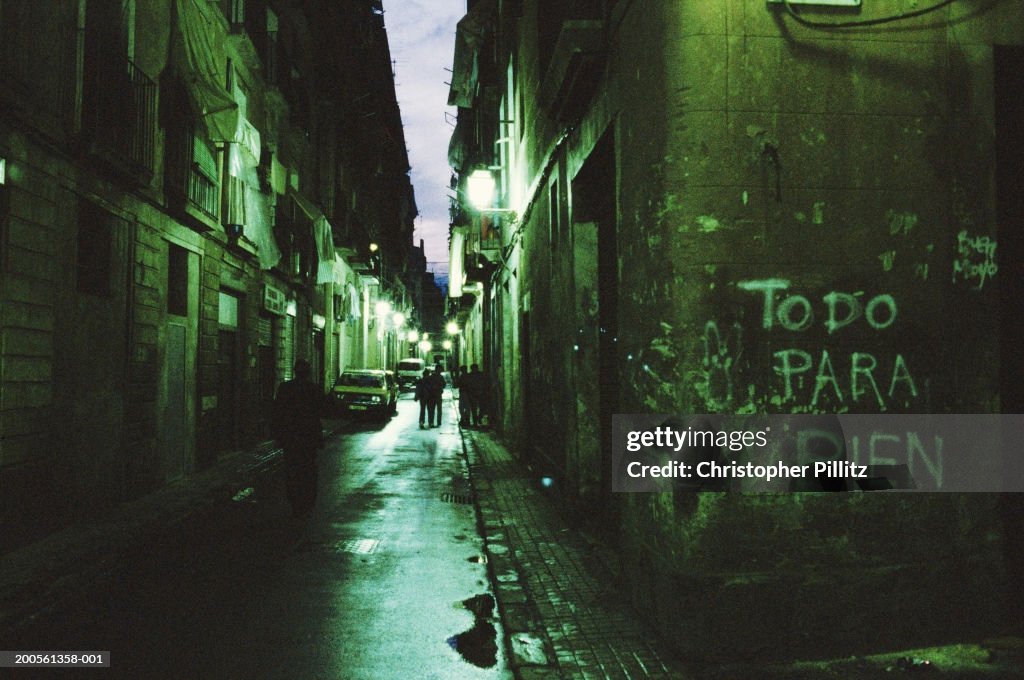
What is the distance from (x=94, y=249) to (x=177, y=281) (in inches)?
121

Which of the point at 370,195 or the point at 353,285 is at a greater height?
the point at 370,195

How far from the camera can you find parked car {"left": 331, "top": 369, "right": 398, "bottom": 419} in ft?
78.0

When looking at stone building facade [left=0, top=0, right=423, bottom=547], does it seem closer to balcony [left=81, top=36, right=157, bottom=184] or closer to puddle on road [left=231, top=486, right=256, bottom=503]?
balcony [left=81, top=36, right=157, bottom=184]

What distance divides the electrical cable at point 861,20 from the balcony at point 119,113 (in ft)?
26.4

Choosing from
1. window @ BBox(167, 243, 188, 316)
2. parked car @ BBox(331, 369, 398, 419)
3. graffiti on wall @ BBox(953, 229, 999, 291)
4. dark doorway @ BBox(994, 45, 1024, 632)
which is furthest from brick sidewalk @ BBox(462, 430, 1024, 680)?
parked car @ BBox(331, 369, 398, 419)

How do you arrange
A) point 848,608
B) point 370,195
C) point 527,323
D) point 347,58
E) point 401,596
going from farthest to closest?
1. point 370,195
2. point 347,58
3. point 527,323
4. point 401,596
5. point 848,608

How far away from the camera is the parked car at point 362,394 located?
23766mm

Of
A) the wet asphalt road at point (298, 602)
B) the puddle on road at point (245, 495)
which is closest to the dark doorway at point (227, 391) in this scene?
the puddle on road at point (245, 495)

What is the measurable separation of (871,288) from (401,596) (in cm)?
422

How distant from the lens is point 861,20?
4699 mm

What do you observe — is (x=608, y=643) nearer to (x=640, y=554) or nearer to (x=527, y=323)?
(x=640, y=554)

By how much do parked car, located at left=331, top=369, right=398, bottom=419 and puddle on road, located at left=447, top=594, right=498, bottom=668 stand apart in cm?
1861

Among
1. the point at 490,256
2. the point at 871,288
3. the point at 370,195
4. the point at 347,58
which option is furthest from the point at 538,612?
the point at 370,195

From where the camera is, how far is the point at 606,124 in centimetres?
640
